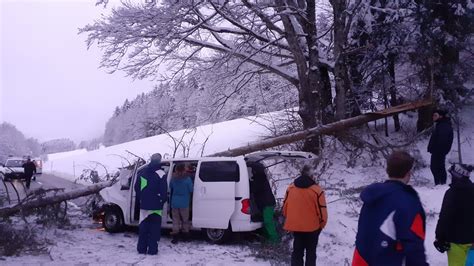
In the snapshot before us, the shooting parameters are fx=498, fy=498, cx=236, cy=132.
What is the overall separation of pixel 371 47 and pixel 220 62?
5379 millimetres

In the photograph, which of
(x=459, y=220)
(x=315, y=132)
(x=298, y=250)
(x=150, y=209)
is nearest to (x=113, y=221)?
(x=150, y=209)

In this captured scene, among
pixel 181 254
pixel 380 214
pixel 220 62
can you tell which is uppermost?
pixel 220 62

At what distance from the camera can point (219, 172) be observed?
32.6 ft

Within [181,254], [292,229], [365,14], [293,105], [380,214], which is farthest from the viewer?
[293,105]

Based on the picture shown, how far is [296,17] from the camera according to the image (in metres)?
17.8

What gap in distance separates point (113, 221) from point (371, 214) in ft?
27.1

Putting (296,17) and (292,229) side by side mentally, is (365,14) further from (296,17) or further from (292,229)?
(292,229)

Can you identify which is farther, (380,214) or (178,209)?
(178,209)

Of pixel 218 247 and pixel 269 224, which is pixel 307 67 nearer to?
pixel 269 224

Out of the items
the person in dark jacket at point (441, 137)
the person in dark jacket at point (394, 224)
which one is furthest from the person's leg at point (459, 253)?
the person in dark jacket at point (441, 137)

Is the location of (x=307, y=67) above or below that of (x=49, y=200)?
above

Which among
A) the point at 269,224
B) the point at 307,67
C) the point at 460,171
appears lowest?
the point at 269,224

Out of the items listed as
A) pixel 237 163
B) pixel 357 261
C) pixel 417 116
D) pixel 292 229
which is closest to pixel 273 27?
pixel 417 116

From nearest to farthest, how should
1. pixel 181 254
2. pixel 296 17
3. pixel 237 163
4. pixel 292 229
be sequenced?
pixel 292 229, pixel 181 254, pixel 237 163, pixel 296 17
